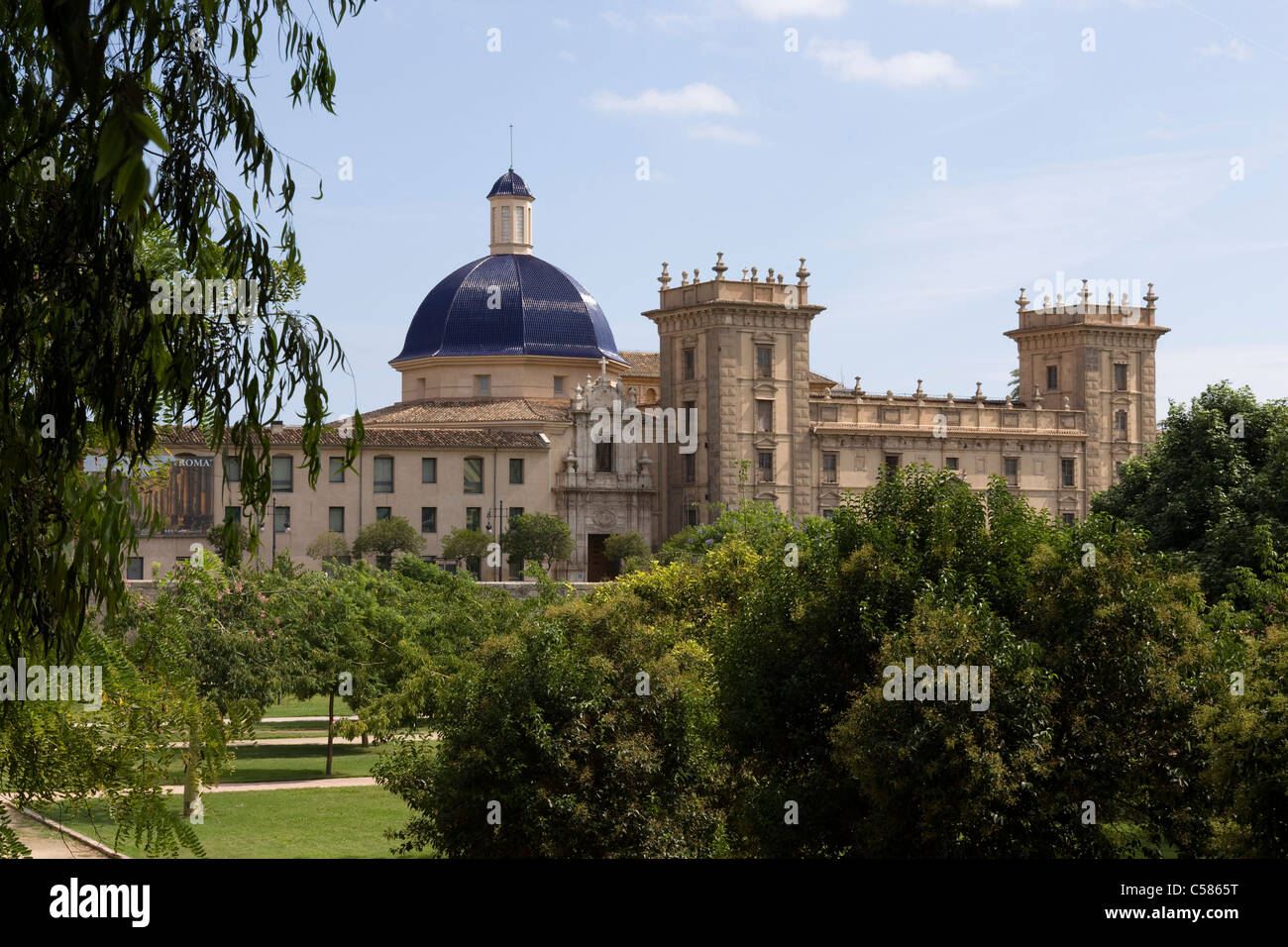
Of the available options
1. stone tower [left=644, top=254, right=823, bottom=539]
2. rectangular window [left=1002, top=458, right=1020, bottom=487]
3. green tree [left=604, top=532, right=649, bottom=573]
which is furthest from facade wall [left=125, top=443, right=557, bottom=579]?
rectangular window [left=1002, top=458, right=1020, bottom=487]

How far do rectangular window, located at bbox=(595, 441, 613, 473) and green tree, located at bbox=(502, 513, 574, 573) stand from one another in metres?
6.94

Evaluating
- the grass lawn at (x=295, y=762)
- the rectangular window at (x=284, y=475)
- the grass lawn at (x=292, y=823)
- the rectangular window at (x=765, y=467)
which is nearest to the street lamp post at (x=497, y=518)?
the rectangular window at (x=284, y=475)

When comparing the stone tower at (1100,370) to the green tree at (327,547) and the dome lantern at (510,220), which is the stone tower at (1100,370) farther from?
the green tree at (327,547)

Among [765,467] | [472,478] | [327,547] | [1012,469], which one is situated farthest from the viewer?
[1012,469]

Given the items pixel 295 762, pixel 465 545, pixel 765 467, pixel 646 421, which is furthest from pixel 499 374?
pixel 295 762

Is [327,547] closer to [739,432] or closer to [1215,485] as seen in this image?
[739,432]

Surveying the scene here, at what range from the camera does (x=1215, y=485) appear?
37312mm

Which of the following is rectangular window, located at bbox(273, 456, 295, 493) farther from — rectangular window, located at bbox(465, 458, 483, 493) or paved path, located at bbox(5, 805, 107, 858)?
paved path, located at bbox(5, 805, 107, 858)

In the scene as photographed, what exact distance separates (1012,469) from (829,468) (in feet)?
37.0

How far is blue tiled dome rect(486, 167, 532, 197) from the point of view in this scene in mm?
88875

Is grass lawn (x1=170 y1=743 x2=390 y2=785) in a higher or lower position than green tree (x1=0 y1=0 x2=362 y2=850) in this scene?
lower

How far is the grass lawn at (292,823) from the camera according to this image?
980 inches

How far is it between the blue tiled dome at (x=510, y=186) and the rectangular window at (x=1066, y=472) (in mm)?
33916
